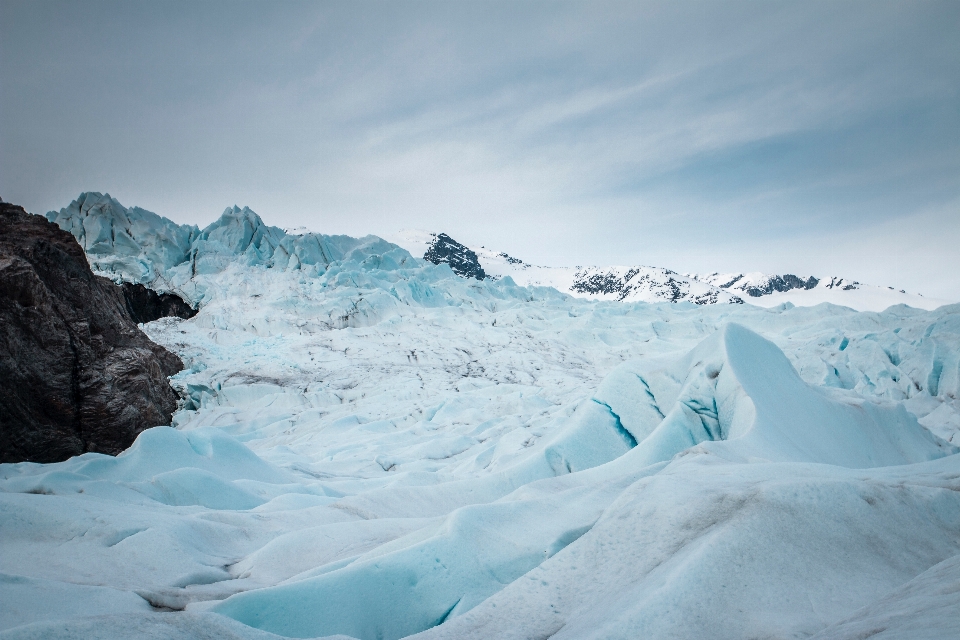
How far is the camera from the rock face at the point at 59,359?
6852 millimetres

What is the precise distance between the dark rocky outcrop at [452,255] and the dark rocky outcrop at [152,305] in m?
54.3

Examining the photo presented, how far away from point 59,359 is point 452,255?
80.4 meters

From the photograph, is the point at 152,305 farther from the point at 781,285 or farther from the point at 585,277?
the point at 781,285

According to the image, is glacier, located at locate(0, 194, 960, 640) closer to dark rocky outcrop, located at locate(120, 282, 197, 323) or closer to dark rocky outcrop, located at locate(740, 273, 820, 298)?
dark rocky outcrop, located at locate(120, 282, 197, 323)

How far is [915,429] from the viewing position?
648 centimetres

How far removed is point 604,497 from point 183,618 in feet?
9.10

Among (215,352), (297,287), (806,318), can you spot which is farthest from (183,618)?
(806,318)

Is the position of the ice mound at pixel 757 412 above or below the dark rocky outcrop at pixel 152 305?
below

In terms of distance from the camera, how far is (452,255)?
8700 centimetres

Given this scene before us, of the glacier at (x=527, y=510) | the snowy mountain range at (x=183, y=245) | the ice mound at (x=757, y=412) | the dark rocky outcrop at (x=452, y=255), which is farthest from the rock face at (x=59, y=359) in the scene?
the dark rocky outcrop at (x=452, y=255)

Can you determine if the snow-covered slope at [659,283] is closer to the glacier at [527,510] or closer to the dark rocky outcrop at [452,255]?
the dark rocky outcrop at [452,255]

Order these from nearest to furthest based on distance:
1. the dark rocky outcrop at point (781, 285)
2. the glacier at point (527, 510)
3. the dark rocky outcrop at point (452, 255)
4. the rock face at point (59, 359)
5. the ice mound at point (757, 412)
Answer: the glacier at point (527, 510), the ice mound at point (757, 412), the rock face at point (59, 359), the dark rocky outcrop at point (452, 255), the dark rocky outcrop at point (781, 285)

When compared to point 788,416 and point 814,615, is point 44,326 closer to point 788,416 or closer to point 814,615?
point 814,615

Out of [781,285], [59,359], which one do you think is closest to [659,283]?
[781,285]
